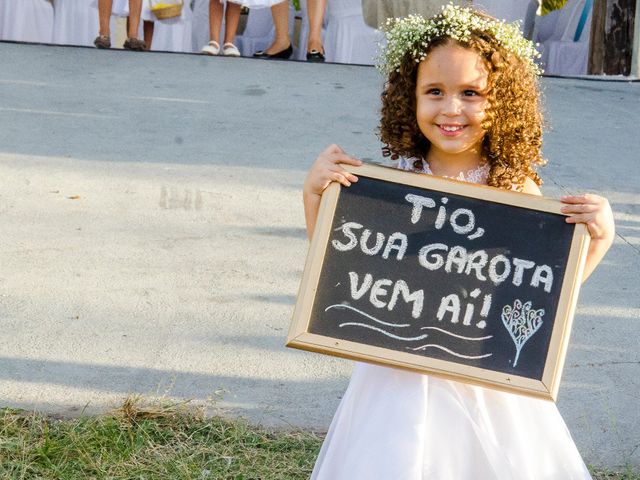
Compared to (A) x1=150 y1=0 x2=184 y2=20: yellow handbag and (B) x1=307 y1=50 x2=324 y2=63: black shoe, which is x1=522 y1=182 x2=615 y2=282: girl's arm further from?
(A) x1=150 y1=0 x2=184 y2=20: yellow handbag

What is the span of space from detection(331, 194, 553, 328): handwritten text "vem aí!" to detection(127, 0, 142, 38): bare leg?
622 centimetres

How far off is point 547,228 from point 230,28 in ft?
20.2

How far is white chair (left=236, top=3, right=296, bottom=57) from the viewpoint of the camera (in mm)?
8953

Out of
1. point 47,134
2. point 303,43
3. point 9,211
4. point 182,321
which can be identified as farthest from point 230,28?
point 182,321

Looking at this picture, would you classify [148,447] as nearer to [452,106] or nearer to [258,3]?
[452,106]

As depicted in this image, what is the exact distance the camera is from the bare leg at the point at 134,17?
8250mm

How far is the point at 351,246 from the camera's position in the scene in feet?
7.91

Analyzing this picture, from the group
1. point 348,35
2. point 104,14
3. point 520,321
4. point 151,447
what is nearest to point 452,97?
point 520,321

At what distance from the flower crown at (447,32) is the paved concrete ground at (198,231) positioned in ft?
4.78

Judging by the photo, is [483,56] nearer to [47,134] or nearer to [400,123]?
[400,123]

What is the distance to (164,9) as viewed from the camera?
869cm

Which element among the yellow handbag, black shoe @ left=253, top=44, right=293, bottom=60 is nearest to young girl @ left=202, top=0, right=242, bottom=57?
black shoe @ left=253, top=44, right=293, bottom=60

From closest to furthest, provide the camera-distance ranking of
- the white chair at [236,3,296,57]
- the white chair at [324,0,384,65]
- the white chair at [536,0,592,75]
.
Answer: the white chair at [324,0,384,65]
the white chair at [236,3,296,57]
the white chair at [536,0,592,75]

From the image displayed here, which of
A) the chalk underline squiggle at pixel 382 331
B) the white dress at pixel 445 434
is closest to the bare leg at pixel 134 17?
the white dress at pixel 445 434
